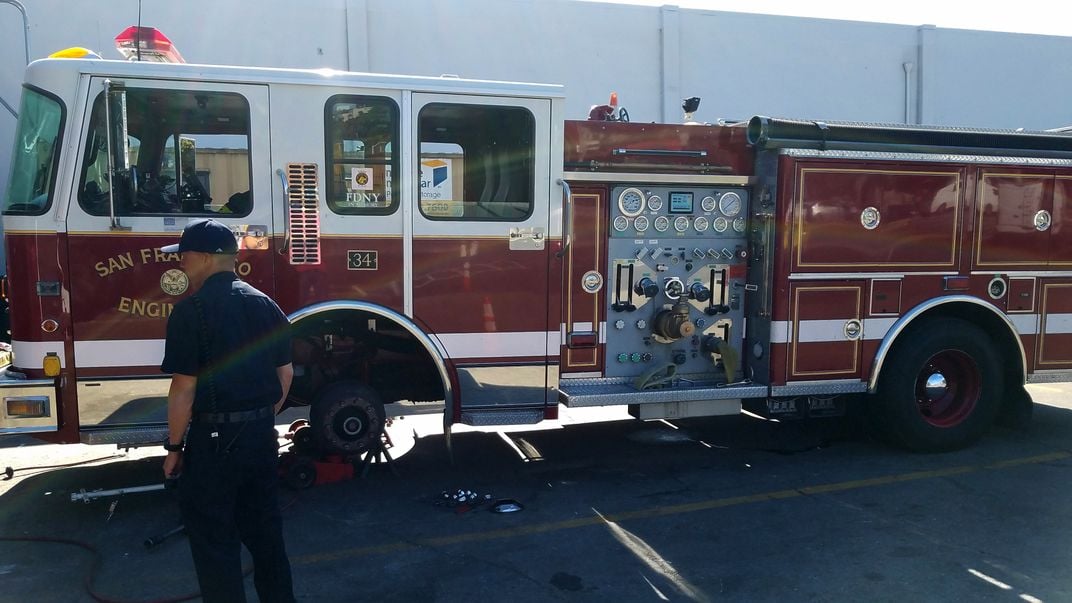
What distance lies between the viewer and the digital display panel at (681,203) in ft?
19.9

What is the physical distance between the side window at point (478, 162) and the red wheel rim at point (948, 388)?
12.3 feet

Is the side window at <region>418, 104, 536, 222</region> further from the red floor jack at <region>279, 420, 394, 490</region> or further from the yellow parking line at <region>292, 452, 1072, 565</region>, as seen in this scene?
the yellow parking line at <region>292, 452, 1072, 565</region>

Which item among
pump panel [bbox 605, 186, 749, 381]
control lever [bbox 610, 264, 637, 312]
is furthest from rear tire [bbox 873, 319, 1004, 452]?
control lever [bbox 610, 264, 637, 312]

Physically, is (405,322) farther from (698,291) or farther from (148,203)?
(698,291)

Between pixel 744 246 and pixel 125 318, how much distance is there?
449 centimetres

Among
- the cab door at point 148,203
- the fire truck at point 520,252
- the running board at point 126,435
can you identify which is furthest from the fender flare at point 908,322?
the running board at point 126,435

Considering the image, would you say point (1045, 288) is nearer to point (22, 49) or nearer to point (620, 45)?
point (620, 45)

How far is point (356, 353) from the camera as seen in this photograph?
18.7ft

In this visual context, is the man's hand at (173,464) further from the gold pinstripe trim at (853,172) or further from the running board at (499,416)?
the gold pinstripe trim at (853,172)

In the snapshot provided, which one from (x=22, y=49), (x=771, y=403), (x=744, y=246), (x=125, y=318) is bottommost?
(x=771, y=403)

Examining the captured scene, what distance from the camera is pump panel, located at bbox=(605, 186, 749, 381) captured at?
19.7 feet

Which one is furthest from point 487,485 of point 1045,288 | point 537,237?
point 1045,288

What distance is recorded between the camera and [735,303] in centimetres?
634

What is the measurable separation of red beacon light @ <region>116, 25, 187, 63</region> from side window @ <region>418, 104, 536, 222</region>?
5.86 feet
